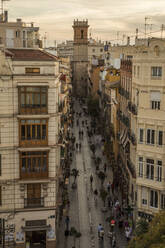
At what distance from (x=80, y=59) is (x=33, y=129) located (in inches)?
4497

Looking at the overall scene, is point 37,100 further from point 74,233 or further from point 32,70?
point 74,233

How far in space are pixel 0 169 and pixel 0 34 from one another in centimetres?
1901

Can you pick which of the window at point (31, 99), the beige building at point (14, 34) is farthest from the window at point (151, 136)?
the beige building at point (14, 34)

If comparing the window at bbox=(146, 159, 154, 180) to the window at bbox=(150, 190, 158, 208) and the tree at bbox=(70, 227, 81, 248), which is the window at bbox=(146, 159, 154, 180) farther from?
the tree at bbox=(70, 227, 81, 248)

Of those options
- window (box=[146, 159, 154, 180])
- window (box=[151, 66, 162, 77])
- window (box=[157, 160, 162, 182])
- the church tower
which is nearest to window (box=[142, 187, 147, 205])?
window (box=[146, 159, 154, 180])

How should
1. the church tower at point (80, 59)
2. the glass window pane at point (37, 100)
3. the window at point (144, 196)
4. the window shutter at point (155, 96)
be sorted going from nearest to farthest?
the glass window pane at point (37, 100) < the window shutter at point (155, 96) < the window at point (144, 196) < the church tower at point (80, 59)

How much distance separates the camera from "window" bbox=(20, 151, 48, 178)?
1174 inches

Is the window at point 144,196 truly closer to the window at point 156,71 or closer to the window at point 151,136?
the window at point 151,136

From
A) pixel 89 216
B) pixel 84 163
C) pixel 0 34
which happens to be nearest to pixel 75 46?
pixel 84 163

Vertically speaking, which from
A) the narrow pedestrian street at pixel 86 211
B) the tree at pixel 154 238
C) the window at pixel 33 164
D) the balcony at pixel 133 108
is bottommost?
the narrow pedestrian street at pixel 86 211

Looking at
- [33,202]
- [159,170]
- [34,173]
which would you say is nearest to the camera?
[34,173]

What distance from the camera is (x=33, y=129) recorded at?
29.6m

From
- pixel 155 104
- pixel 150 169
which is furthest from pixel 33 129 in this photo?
A: pixel 150 169

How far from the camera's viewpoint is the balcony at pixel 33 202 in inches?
1195
